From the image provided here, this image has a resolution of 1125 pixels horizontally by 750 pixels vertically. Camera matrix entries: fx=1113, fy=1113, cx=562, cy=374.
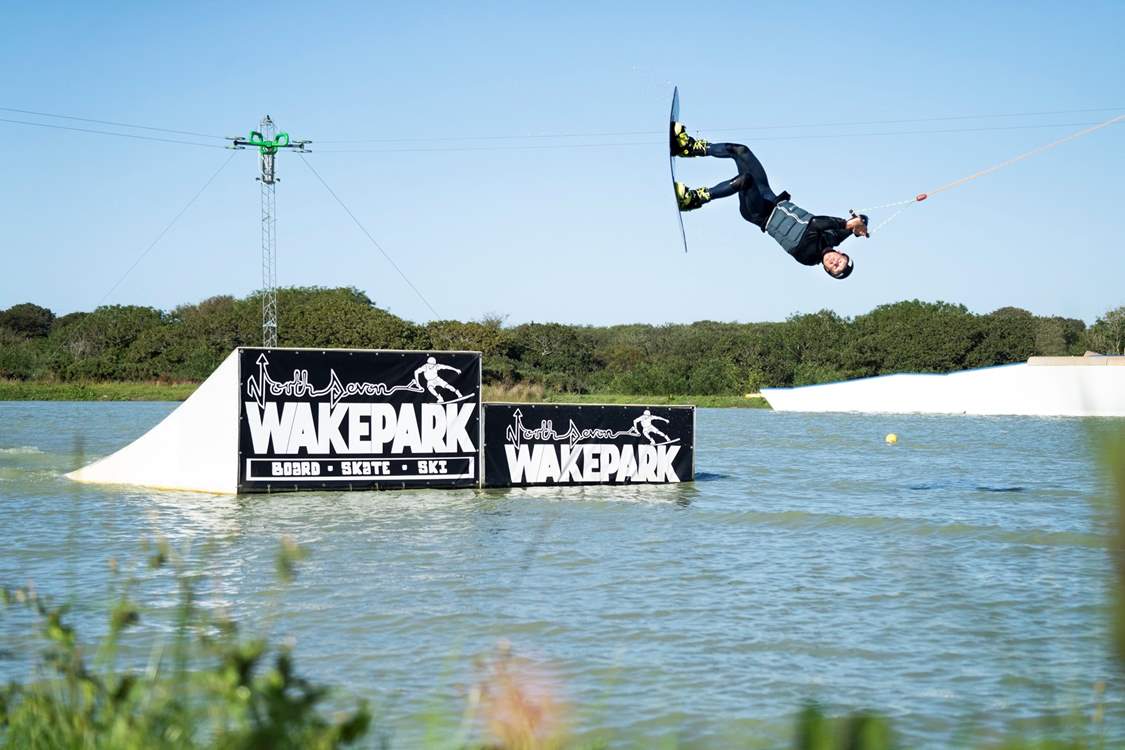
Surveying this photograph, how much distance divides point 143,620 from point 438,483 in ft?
34.6

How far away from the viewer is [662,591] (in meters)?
10.5

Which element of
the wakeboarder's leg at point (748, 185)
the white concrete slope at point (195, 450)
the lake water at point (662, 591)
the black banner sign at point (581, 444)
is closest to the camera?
the lake water at point (662, 591)

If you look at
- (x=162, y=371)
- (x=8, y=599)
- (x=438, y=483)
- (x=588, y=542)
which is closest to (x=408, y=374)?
(x=438, y=483)

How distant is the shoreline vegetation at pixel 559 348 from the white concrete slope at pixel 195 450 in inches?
1815

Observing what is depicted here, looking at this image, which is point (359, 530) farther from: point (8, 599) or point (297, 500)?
point (8, 599)

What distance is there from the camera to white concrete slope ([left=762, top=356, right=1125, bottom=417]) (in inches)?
2531

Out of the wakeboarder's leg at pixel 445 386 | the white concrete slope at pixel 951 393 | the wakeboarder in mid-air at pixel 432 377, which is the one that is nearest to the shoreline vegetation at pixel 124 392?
the white concrete slope at pixel 951 393

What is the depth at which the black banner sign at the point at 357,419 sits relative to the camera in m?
18.1

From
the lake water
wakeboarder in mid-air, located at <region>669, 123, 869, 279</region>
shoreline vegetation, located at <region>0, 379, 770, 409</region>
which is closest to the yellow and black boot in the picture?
wakeboarder in mid-air, located at <region>669, 123, 869, 279</region>

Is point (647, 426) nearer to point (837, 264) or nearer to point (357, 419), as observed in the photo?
point (357, 419)

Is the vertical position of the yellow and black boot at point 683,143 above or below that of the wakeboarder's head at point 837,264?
above

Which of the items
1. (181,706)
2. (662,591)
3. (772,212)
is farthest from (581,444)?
(181,706)

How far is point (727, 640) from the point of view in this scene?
8492mm

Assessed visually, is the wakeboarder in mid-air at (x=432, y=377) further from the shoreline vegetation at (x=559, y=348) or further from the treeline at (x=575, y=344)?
the treeline at (x=575, y=344)
